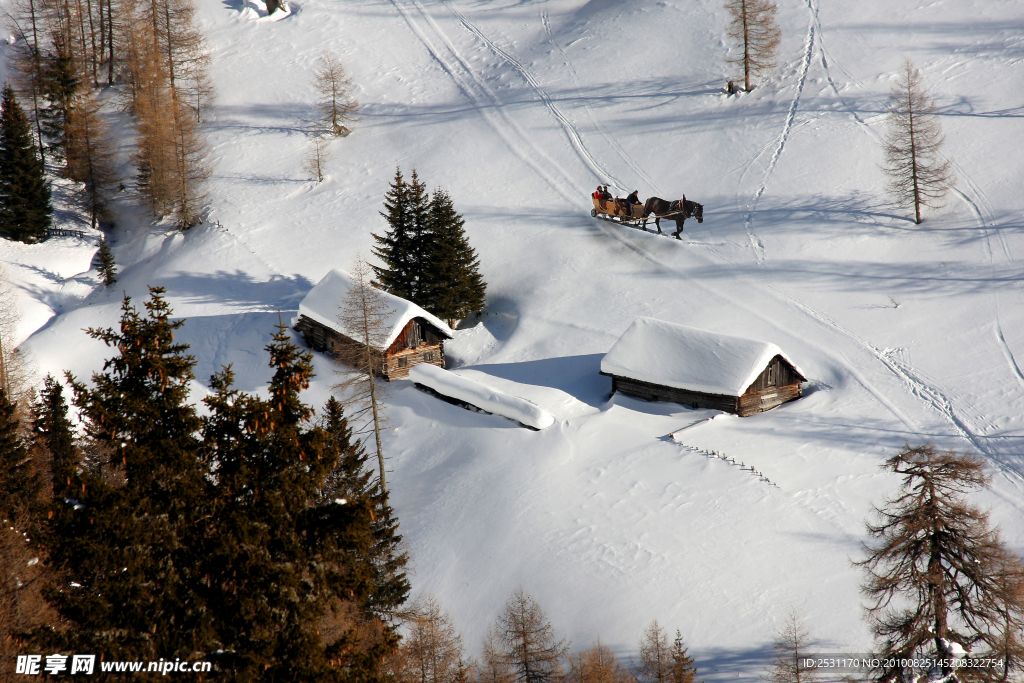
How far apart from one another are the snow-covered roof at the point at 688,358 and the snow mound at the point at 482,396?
3.95m

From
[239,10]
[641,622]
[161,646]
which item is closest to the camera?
[161,646]

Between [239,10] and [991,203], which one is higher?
[239,10]

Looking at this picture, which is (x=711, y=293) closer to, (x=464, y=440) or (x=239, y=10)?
(x=464, y=440)

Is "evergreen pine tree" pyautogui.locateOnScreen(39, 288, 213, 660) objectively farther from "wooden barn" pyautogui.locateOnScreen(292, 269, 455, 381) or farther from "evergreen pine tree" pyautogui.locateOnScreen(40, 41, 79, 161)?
"evergreen pine tree" pyautogui.locateOnScreen(40, 41, 79, 161)

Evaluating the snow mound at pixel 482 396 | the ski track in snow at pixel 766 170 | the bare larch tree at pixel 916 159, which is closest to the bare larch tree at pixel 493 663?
the snow mound at pixel 482 396

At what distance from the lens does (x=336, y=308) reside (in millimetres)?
34594

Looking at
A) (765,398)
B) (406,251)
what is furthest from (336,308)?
(765,398)

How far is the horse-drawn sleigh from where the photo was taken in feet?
132

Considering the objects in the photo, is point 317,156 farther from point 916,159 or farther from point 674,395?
point 916,159

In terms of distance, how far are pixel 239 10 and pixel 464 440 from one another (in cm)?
5386

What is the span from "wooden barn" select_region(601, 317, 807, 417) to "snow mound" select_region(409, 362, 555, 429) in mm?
3920

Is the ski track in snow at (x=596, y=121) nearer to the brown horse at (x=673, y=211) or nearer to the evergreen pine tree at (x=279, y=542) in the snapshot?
the brown horse at (x=673, y=211)

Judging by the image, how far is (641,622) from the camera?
2094 centimetres

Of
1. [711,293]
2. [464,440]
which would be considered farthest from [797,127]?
[464,440]
